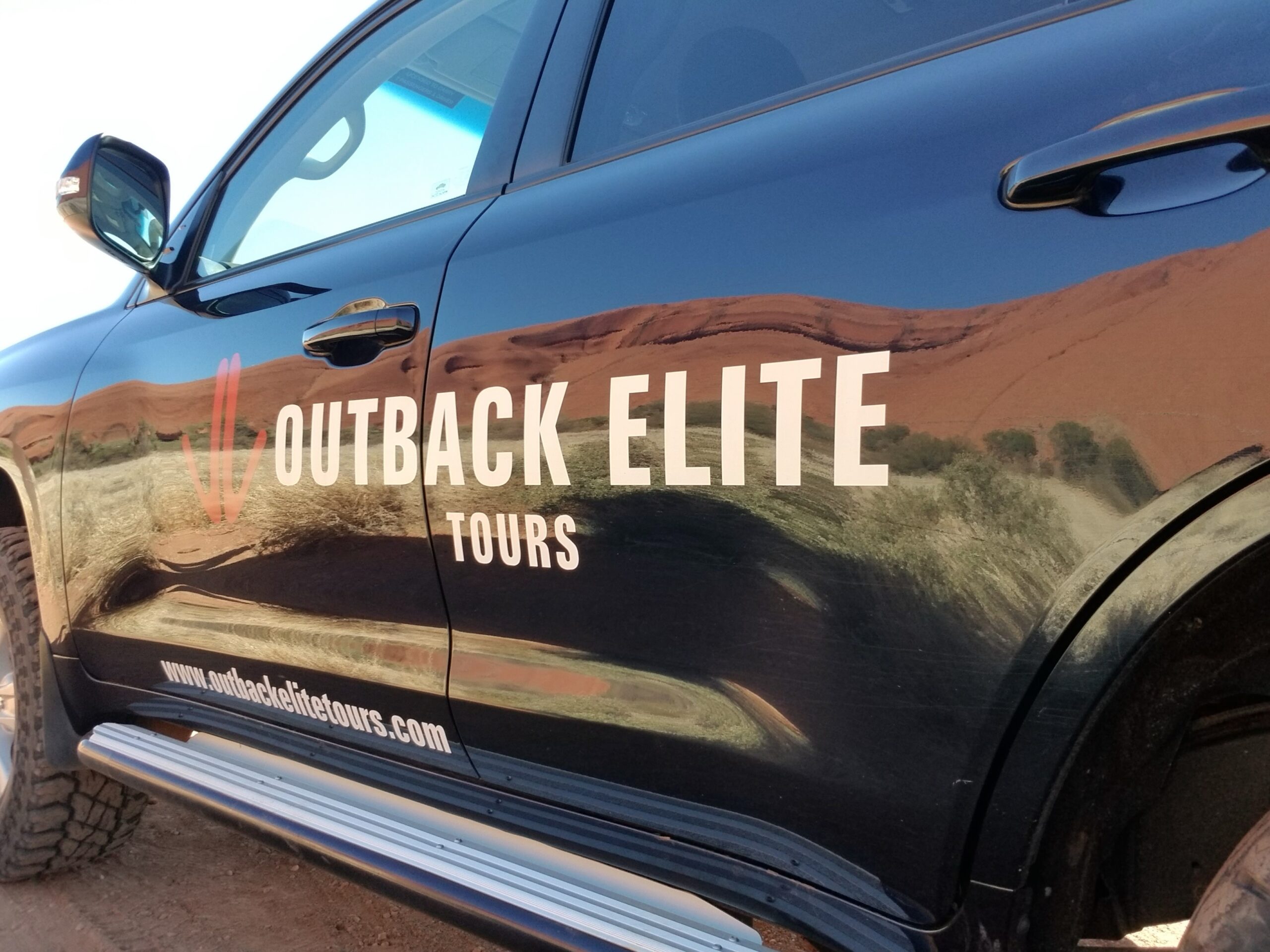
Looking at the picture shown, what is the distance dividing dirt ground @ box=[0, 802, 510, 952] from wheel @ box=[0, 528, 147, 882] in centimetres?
11

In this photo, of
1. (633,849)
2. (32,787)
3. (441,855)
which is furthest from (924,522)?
(32,787)

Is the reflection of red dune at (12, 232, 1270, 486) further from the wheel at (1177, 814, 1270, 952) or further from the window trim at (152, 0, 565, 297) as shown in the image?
the window trim at (152, 0, 565, 297)

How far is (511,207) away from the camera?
1.42 meters

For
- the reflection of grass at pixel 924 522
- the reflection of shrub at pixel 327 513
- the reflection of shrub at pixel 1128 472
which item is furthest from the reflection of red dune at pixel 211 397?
the reflection of shrub at pixel 1128 472

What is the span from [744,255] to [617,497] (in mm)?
314

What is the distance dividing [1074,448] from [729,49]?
0.86m

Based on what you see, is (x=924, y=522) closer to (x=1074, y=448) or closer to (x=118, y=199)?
(x=1074, y=448)

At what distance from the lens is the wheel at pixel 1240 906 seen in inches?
30.6

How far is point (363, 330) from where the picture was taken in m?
1.45

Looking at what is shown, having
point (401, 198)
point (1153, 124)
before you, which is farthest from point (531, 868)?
point (401, 198)

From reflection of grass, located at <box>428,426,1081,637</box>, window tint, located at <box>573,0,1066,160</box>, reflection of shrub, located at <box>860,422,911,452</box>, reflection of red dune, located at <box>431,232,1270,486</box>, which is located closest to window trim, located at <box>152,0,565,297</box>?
window tint, located at <box>573,0,1066,160</box>

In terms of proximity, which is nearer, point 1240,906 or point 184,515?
point 1240,906

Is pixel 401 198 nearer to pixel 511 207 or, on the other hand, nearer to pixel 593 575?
pixel 511 207

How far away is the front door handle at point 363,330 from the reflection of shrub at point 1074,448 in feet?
2.96
